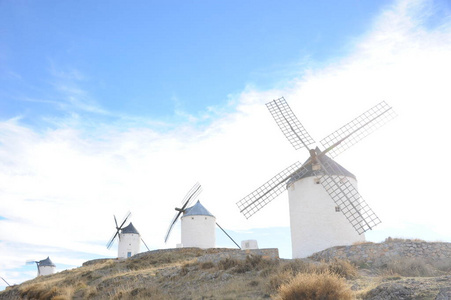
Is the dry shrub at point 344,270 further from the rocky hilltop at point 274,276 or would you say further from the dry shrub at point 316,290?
the dry shrub at point 316,290

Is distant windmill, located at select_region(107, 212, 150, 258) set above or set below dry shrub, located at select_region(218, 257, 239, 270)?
above

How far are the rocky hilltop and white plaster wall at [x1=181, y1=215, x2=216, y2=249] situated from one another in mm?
11047

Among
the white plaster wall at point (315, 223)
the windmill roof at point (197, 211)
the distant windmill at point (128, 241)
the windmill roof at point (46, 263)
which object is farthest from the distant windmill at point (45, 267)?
the white plaster wall at point (315, 223)

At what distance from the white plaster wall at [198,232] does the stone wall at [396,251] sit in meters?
15.2

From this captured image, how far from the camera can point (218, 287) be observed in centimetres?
1151

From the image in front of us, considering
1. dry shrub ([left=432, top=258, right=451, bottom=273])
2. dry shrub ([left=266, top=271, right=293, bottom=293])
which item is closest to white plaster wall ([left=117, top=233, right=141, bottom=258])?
dry shrub ([left=266, top=271, right=293, bottom=293])

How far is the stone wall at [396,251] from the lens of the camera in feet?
47.4

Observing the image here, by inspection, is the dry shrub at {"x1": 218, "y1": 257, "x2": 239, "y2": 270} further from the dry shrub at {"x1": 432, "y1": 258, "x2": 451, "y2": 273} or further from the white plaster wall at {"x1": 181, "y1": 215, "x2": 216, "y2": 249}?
the white plaster wall at {"x1": 181, "y1": 215, "x2": 216, "y2": 249}

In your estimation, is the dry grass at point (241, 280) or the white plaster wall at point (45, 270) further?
the white plaster wall at point (45, 270)

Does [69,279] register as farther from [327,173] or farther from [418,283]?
[418,283]

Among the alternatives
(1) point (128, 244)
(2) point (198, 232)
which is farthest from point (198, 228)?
(1) point (128, 244)

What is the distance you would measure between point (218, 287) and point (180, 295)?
1193 mm

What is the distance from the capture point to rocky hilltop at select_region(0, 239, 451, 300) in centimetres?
985

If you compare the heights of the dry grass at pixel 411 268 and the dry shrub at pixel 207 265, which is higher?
the dry shrub at pixel 207 265
